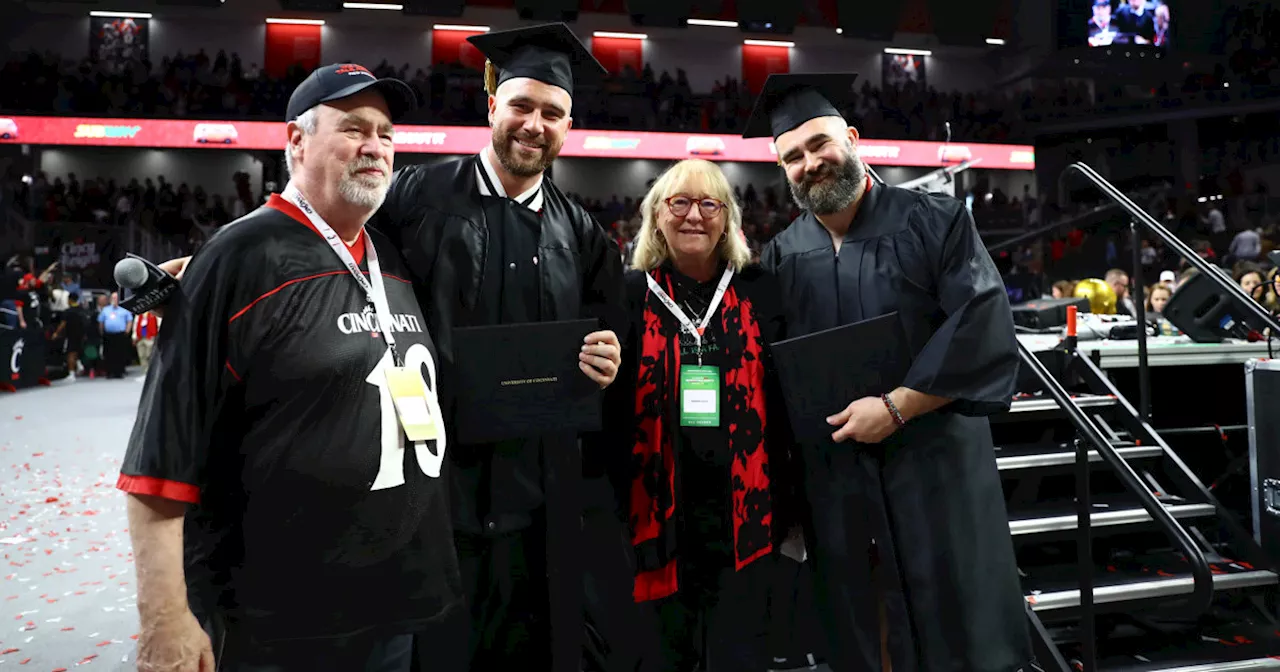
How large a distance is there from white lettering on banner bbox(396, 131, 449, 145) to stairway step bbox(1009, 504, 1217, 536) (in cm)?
1468

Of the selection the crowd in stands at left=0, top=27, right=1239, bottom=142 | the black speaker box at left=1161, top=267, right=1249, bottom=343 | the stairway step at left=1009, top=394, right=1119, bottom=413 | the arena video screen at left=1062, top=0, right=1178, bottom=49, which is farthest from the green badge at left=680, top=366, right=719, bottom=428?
the arena video screen at left=1062, top=0, right=1178, bottom=49

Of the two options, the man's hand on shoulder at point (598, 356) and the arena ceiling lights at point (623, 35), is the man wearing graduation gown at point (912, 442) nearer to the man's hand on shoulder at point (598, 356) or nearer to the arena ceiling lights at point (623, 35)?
the man's hand on shoulder at point (598, 356)

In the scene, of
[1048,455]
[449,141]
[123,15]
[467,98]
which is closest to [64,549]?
[1048,455]

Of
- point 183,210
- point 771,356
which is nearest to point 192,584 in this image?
point 771,356

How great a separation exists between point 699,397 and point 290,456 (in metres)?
1.15

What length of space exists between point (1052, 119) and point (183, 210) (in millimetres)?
21618

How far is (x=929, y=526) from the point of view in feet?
6.59

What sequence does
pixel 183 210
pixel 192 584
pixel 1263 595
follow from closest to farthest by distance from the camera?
pixel 192 584
pixel 1263 595
pixel 183 210

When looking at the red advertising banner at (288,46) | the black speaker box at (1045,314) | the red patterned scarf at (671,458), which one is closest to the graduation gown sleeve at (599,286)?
the red patterned scarf at (671,458)

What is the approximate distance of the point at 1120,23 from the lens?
20.5m

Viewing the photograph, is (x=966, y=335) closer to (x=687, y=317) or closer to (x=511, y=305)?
(x=687, y=317)

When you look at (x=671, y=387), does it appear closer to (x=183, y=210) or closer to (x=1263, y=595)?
(x=1263, y=595)

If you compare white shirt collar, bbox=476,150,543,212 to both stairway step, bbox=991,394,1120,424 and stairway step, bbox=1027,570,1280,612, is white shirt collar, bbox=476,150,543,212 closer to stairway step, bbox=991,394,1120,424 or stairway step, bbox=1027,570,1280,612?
stairway step, bbox=1027,570,1280,612

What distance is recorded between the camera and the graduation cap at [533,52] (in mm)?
1865
